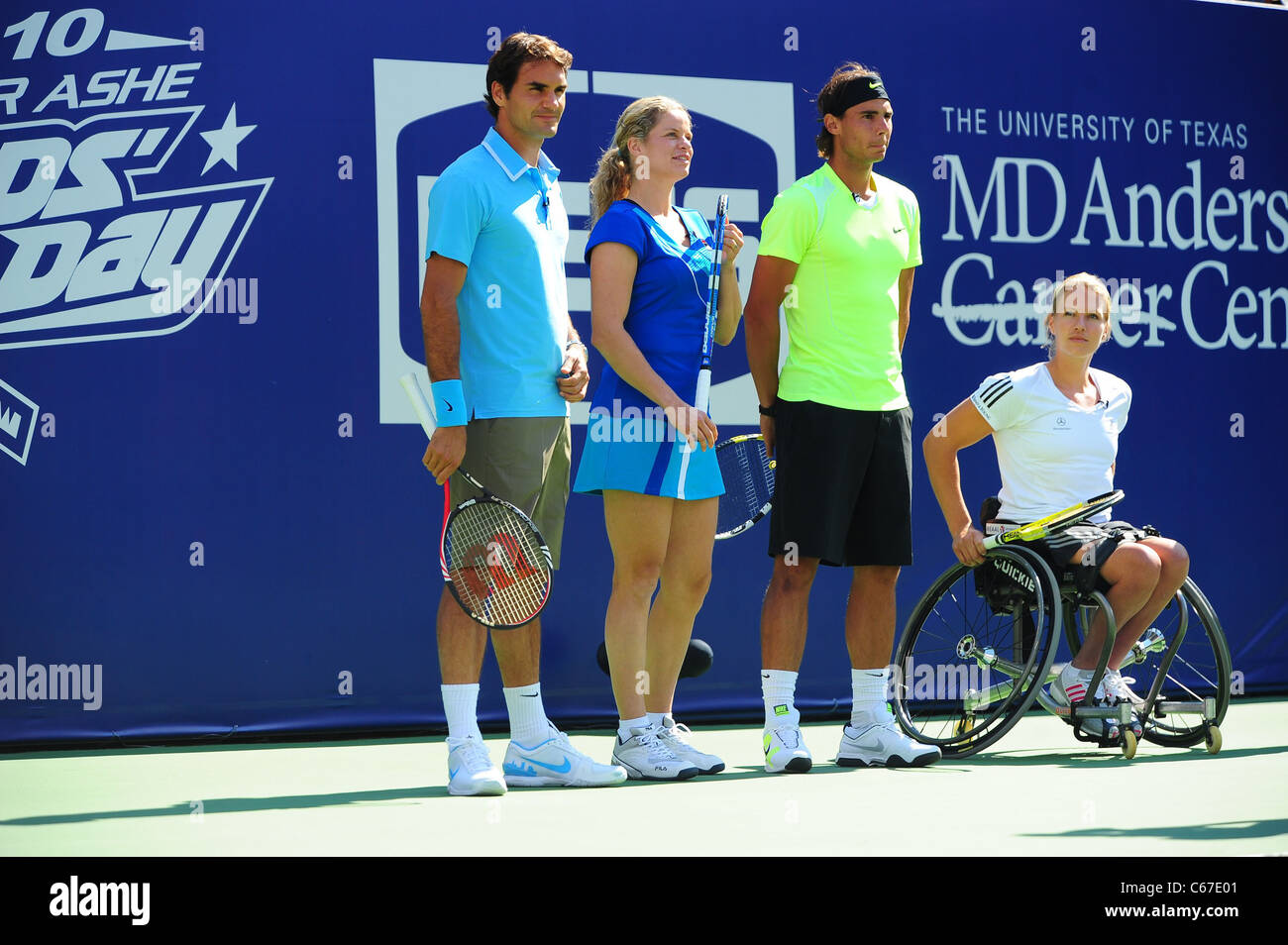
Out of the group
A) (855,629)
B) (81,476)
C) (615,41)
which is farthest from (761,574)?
(81,476)

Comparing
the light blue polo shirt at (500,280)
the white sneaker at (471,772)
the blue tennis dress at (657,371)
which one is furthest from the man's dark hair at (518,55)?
the white sneaker at (471,772)

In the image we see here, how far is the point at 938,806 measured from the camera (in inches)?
125

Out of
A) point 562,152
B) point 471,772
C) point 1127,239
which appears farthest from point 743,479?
point 1127,239

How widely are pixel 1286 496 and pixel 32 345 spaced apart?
466 centimetres

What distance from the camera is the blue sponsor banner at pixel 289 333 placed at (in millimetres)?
4875

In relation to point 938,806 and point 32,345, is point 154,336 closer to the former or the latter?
point 32,345

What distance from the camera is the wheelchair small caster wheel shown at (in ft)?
13.5

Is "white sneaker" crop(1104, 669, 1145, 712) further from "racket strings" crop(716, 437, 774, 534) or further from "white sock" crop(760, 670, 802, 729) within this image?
"racket strings" crop(716, 437, 774, 534)

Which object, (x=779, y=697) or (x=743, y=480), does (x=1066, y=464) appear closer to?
(x=743, y=480)

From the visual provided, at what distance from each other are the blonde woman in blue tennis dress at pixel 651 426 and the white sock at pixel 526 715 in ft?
0.64

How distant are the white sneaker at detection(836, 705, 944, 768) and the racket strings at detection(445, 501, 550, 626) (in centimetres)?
108

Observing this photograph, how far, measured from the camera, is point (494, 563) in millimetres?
3471

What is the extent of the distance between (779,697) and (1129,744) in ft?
3.21

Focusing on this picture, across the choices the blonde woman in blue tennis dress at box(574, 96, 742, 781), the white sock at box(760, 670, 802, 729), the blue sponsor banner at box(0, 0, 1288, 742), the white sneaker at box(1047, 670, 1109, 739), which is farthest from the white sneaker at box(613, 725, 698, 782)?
the blue sponsor banner at box(0, 0, 1288, 742)
